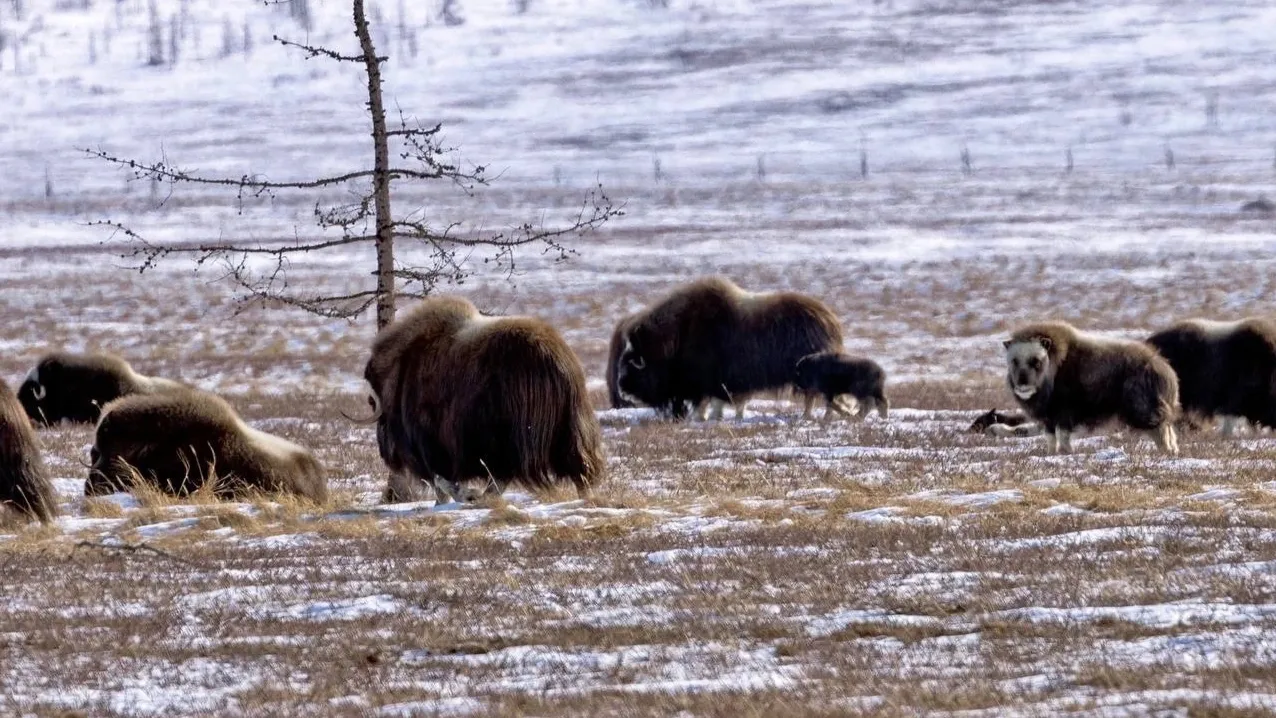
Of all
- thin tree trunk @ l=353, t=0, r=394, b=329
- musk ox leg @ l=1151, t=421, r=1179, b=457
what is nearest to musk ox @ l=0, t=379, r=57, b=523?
thin tree trunk @ l=353, t=0, r=394, b=329

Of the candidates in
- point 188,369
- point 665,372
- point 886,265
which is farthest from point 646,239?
point 665,372

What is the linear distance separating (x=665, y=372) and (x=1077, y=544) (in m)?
12.2

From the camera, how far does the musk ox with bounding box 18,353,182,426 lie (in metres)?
18.6

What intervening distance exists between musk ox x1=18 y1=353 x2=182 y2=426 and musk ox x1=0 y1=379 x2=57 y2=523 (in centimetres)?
864

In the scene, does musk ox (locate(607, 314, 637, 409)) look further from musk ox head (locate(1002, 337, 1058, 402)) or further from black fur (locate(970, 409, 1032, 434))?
musk ox head (locate(1002, 337, 1058, 402))

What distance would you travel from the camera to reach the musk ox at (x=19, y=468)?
31.4 ft

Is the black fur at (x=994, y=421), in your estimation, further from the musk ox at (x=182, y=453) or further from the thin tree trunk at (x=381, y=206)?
the musk ox at (x=182, y=453)

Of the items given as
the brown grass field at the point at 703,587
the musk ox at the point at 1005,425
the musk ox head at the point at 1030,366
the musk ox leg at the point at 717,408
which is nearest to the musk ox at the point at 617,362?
the musk ox leg at the point at 717,408

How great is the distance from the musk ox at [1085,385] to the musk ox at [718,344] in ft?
17.9

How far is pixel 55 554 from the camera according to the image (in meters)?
8.64

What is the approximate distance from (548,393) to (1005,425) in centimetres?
666

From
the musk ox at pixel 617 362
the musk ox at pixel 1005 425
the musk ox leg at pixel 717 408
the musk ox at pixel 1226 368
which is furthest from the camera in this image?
the musk ox at pixel 617 362

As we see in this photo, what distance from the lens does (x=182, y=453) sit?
11.4 metres

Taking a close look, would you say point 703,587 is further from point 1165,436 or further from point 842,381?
point 842,381
